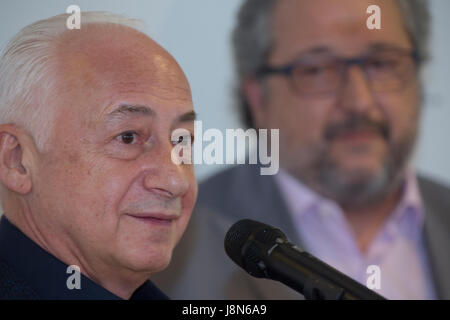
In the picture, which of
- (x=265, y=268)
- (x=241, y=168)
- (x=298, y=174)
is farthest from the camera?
(x=298, y=174)

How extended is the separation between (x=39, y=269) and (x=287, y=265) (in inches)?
21.6

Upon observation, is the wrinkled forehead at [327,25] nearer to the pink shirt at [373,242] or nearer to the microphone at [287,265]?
the pink shirt at [373,242]

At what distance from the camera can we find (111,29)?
4.55 ft

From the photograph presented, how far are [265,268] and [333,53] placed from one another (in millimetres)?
1088

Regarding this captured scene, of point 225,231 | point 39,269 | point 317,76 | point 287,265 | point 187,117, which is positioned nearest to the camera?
point 287,265

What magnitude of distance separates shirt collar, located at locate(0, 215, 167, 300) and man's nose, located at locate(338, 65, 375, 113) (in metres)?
1.05

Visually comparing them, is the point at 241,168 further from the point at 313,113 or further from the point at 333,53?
the point at 333,53

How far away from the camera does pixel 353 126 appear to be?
2.00 meters

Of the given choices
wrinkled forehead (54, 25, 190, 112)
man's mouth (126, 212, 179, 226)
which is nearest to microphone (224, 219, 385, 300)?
man's mouth (126, 212, 179, 226)

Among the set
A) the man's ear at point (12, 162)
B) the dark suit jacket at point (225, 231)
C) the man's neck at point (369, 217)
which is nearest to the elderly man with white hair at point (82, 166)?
the man's ear at point (12, 162)

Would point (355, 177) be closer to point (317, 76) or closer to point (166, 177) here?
point (317, 76)

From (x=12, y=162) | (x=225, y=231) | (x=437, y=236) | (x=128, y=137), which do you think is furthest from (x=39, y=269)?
(x=437, y=236)
